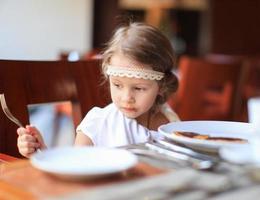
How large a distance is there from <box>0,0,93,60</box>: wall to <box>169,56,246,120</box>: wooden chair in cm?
196

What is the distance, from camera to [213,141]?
3.32 ft

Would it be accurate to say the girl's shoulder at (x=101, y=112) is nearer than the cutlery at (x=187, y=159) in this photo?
No

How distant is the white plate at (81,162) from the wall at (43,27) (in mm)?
3565

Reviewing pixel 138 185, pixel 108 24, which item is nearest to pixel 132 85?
pixel 138 185

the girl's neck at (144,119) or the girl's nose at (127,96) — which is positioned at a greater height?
the girl's nose at (127,96)

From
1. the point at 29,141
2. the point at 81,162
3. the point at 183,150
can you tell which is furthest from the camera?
the point at 29,141

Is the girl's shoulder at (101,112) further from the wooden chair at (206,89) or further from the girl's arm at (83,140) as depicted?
the wooden chair at (206,89)

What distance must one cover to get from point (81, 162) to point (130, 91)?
16.2 inches

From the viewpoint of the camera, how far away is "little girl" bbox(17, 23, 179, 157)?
1244 mm

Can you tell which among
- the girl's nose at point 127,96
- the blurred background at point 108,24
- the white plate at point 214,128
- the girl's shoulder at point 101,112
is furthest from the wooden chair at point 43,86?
the blurred background at point 108,24

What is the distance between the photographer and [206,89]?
2910 millimetres

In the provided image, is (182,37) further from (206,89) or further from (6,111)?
(6,111)

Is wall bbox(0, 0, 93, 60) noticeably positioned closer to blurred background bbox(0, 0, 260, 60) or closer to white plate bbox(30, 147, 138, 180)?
blurred background bbox(0, 0, 260, 60)

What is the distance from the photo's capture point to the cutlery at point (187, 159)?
894 millimetres
